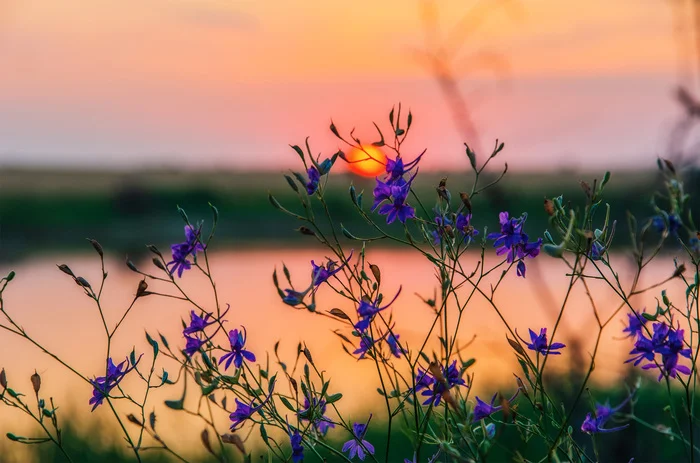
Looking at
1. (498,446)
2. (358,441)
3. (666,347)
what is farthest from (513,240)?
(498,446)

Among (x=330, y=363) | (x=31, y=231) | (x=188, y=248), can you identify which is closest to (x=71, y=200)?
(x=31, y=231)

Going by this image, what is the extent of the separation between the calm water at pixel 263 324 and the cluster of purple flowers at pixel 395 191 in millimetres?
540

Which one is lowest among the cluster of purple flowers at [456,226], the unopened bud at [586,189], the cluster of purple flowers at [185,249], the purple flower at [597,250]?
the cluster of purple flowers at [185,249]

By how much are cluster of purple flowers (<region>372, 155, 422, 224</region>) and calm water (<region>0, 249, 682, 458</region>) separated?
0.54 meters

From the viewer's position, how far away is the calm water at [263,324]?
5.20 metres

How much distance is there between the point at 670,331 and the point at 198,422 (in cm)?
361

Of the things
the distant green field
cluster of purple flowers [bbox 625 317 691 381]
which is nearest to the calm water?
cluster of purple flowers [bbox 625 317 691 381]

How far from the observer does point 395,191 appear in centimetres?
164

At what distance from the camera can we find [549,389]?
3.80m

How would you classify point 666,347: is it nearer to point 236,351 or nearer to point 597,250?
point 597,250

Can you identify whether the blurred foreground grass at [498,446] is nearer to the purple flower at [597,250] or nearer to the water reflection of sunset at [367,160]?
the purple flower at [597,250]

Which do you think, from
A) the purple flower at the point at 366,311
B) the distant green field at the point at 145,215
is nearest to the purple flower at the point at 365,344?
the purple flower at the point at 366,311

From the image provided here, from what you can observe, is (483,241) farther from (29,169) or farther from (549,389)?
(29,169)

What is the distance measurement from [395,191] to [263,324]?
7.09 metres
